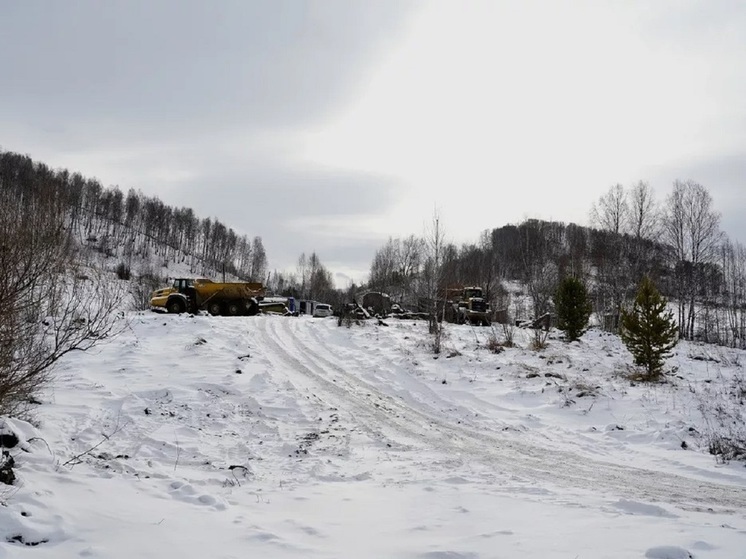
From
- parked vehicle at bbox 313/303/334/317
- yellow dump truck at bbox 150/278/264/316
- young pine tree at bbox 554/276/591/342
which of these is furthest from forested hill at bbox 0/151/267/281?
young pine tree at bbox 554/276/591/342

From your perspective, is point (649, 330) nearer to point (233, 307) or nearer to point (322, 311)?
point (233, 307)

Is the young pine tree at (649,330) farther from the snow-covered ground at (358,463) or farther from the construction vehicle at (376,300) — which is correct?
the construction vehicle at (376,300)

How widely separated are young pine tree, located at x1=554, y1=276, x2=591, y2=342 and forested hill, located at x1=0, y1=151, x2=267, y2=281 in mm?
65322

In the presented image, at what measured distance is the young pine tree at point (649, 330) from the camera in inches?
572

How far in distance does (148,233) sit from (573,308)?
290 ft

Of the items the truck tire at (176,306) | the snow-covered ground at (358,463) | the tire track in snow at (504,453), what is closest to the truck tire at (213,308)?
the truck tire at (176,306)

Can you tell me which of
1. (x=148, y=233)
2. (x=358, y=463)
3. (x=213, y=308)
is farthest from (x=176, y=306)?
(x=148, y=233)

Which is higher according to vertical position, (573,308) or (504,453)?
(573,308)

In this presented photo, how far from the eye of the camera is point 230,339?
17141mm

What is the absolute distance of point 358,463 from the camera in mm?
7391

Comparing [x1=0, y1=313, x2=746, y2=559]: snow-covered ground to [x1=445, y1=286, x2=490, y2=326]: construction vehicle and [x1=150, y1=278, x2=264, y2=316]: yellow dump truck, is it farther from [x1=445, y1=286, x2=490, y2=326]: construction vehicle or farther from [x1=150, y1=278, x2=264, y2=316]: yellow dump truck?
[x1=445, y1=286, x2=490, y2=326]: construction vehicle

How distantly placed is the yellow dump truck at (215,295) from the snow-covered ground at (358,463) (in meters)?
12.8

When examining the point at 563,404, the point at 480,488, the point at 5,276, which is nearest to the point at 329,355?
the point at 563,404

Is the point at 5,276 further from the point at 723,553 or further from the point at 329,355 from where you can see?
the point at 329,355
